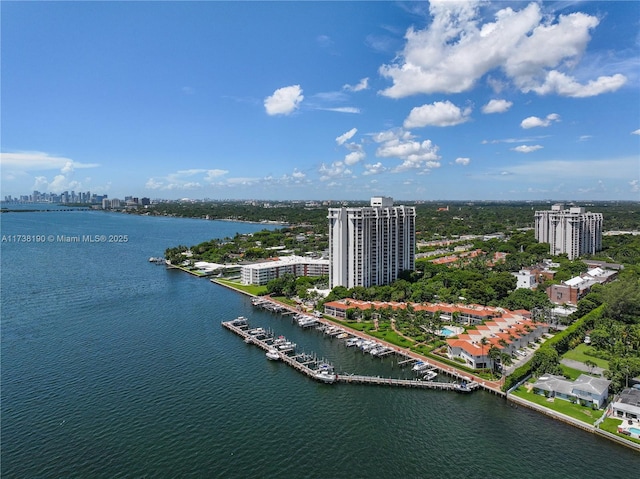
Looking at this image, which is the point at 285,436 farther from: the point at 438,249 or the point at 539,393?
the point at 438,249

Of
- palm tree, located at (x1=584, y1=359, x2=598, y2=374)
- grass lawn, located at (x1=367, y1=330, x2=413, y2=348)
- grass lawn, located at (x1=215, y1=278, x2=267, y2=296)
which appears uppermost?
grass lawn, located at (x1=215, y1=278, x2=267, y2=296)

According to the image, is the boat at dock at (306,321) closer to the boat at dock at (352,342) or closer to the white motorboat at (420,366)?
the boat at dock at (352,342)

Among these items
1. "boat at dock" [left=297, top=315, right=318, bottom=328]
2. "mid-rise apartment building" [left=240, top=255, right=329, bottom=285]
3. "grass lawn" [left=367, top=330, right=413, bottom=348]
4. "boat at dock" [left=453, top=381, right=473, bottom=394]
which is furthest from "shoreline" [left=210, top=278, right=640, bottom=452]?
"mid-rise apartment building" [left=240, top=255, right=329, bottom=285]

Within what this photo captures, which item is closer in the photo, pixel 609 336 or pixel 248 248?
Answer: pixel 609 336

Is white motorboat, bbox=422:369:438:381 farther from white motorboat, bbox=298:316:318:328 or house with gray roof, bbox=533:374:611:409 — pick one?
white motorboat, bbox=298:316:318:328

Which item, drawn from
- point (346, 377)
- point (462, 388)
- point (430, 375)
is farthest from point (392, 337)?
point (462, 388)

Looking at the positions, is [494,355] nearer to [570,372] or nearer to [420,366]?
[420,366]

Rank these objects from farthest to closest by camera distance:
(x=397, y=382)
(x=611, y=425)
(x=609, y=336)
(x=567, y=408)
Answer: (x=609, y=336) → (x=397, y=382) → (x=567, y=408) → (x=611, y=425)

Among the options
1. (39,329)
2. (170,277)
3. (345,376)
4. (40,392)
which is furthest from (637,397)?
(170,277)
